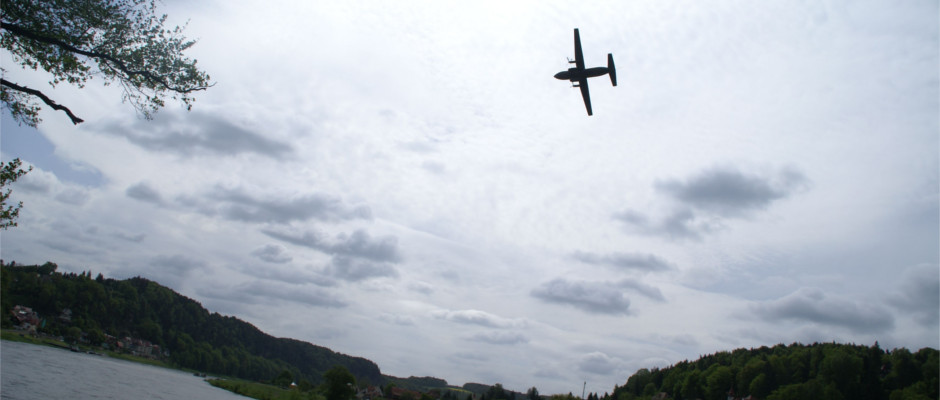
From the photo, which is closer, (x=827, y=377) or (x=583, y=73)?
(x=583, y=73)

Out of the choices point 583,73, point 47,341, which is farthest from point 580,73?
point 47,341

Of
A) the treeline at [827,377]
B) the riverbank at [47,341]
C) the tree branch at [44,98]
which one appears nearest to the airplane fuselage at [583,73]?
the tree branch at [44,98]

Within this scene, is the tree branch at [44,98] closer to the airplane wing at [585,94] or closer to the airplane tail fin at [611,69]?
the airplane wing at [585,94]

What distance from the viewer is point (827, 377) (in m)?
137

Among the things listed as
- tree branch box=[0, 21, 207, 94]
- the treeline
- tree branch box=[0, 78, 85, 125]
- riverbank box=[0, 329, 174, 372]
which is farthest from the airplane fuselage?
riverbank box=[0, 329, 174, 372]

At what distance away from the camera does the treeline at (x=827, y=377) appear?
422 feet

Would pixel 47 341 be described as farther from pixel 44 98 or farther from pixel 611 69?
pixel 611 69

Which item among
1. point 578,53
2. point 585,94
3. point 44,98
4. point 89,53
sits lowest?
point 44,98

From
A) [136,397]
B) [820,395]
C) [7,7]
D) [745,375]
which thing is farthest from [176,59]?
[745,375]

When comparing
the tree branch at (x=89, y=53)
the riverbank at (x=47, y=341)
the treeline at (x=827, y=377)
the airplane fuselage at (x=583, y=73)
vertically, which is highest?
the airplane fuselage at (x=583, y=73)

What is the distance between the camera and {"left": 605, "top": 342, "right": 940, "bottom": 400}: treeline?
5064 inches

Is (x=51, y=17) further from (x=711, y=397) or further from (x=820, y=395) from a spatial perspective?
(x=711, y=397)

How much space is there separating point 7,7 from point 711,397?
176 meters

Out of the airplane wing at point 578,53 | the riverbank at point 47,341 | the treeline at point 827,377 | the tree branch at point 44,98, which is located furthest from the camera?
the riverbank at point 47,341
